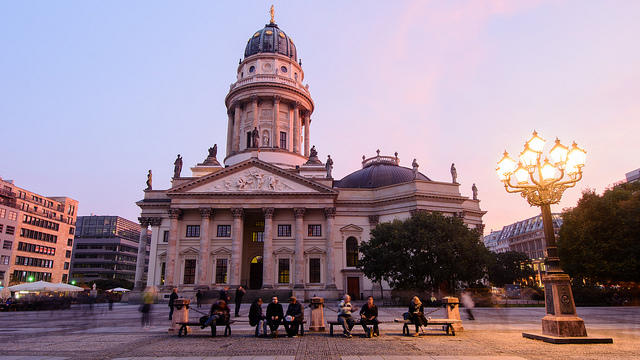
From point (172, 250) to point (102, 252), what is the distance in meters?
74.2

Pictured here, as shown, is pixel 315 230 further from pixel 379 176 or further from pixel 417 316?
pixel 417 316

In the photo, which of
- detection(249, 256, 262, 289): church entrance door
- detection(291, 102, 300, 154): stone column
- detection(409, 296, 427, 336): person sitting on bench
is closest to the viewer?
detection(409, 296, 427, 336): person sitting on bench

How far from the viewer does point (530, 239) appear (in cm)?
12075

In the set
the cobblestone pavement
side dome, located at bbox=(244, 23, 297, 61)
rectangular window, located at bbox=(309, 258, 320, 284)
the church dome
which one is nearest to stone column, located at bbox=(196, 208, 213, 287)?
rectangular window, located at bbox=(309, 258, 320, 284)

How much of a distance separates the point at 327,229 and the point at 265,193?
803 cm

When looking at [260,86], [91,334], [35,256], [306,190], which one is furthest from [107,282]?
[91,334]

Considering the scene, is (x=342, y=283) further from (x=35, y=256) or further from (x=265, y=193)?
(x=35, y=256)

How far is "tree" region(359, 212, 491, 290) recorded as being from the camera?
31.8 metres

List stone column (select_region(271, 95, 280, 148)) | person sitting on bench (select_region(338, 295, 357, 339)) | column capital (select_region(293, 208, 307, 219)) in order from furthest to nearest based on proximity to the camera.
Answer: stone column (select_region(271, 95, 280, 148)) → column capital (select_region(293, 208, 307, 219)) → person sitting on bench (select_region(338, 295, 357, 339))

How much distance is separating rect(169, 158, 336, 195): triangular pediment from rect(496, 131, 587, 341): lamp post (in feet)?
102

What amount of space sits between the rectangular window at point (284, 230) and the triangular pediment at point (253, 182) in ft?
14.6

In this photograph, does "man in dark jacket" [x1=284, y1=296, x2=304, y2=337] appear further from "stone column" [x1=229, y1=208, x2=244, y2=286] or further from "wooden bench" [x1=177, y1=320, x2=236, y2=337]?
"stone column" [x1=229, y1=208, x2=244, y2=286]

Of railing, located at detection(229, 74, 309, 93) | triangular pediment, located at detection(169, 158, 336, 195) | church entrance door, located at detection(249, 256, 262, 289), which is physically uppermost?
railing, located at detection(229, 74, 309, 93)

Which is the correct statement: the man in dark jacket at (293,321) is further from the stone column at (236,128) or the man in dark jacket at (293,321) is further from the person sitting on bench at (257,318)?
the stone column at (236,128)
